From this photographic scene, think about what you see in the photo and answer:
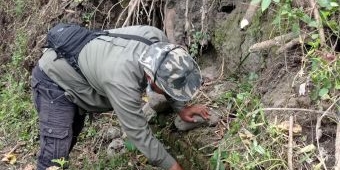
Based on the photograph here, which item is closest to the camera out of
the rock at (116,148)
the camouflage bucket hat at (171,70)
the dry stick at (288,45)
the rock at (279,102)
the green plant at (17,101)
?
the camouflage bucket hat at (171,70)

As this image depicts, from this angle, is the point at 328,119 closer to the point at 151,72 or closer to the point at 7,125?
the point at 151,72

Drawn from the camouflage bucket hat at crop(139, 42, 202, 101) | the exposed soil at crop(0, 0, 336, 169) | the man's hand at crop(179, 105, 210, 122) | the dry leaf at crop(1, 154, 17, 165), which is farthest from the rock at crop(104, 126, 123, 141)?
the camouflage bucket hat at crop(139, 42, 202, 101)

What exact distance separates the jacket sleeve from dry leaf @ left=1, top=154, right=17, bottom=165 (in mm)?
2223

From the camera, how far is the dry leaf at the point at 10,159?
512cm

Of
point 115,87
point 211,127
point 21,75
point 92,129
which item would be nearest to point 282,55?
point 211,127

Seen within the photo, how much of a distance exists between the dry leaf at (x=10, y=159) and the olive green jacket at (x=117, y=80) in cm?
164

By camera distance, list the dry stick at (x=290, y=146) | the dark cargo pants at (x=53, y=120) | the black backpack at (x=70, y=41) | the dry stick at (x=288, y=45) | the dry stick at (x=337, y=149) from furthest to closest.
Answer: the dark cargo pants at (x=53, y=120) → the black backpack at (x=70, y=41) → the dry stick at (x=288, y=45) → the dry stick at (x=290, y=146) → the dry stick at (x=337, y=149)

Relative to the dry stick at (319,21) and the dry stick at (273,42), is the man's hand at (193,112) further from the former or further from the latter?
the dry stick at (319,21)

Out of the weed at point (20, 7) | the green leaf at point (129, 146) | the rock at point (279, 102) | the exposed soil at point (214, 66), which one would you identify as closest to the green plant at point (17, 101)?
the exposed soil at point (214, 66)

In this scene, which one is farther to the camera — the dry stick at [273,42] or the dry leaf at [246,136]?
the dry stick at [273,42]

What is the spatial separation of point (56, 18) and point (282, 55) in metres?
3.43

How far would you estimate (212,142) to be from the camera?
377 cm

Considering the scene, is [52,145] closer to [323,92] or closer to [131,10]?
[131,10]

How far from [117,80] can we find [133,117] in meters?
0.27
